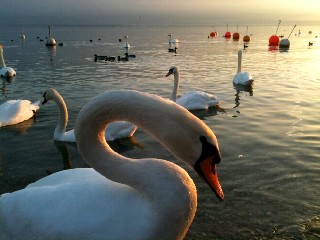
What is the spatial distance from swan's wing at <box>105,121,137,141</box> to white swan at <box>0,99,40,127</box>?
361cm

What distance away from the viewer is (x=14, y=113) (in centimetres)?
1180

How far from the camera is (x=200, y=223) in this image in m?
5.98

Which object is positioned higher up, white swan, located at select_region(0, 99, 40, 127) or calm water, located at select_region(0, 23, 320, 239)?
white swan, located at select_region(0, 99, 40, 127)

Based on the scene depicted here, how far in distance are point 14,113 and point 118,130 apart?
4.02 meters

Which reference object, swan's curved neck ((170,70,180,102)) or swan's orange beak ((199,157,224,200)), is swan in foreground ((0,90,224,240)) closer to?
swan's orange beak ((199,157,224,200))

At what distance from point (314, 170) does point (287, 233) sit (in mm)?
2844

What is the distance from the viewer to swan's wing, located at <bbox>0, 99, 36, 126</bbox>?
37.9ft

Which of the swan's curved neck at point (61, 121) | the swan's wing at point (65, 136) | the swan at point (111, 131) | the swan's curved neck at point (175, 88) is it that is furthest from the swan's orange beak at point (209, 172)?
the swan's curved neck at point (175, 88)

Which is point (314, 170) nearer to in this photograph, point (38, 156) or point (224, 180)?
point (224, 180)

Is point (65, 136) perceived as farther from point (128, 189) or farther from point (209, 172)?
point (209, 172)

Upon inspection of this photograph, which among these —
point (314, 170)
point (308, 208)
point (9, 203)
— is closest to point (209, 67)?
point (314, 170)

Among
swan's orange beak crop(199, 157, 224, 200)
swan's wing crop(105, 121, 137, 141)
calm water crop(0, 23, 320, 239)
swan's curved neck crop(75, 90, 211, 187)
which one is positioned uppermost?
swan's curved neck crop(75, 90, 211, 187)

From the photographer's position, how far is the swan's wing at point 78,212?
306cm

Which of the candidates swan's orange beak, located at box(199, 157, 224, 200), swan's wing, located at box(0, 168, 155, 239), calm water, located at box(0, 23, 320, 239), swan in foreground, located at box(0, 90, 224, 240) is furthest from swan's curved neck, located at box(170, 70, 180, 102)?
swan's orange beak, located at box(199, 157, 224, 200)
